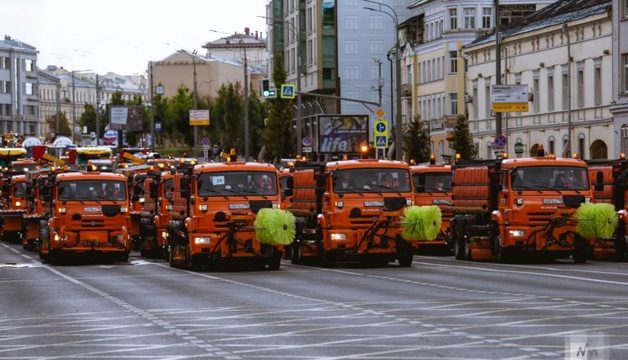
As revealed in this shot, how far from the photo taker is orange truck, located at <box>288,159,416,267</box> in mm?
40406

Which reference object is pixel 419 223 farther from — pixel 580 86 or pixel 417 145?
pixel 417 145

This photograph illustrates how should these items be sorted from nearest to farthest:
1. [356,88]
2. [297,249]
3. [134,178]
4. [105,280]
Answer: [105,280], [297,249], [134,178], [356,88]

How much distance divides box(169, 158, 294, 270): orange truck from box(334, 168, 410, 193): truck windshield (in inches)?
63.6

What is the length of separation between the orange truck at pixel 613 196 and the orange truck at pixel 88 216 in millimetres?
12651

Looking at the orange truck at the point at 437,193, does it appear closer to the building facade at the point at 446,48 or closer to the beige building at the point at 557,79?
the beige building at the point at 557,79

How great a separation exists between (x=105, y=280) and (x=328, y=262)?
6.99 m

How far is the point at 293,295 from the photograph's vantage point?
2938cm

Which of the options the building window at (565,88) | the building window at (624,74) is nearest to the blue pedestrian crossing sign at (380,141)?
the building window at (624,74)

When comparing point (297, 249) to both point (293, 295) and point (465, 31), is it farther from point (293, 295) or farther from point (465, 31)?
point (465, 31)

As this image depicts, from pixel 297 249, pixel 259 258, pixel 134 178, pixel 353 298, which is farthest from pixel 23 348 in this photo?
pixel 134 178

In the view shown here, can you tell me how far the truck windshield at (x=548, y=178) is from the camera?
A: 41438 mm

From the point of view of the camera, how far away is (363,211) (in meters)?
40.5

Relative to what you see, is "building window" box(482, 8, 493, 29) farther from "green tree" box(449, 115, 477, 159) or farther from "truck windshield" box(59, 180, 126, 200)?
"truck windshield" box(59, 180, 126, 200)

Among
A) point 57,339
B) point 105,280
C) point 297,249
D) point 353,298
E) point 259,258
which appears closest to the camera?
point 57,339
